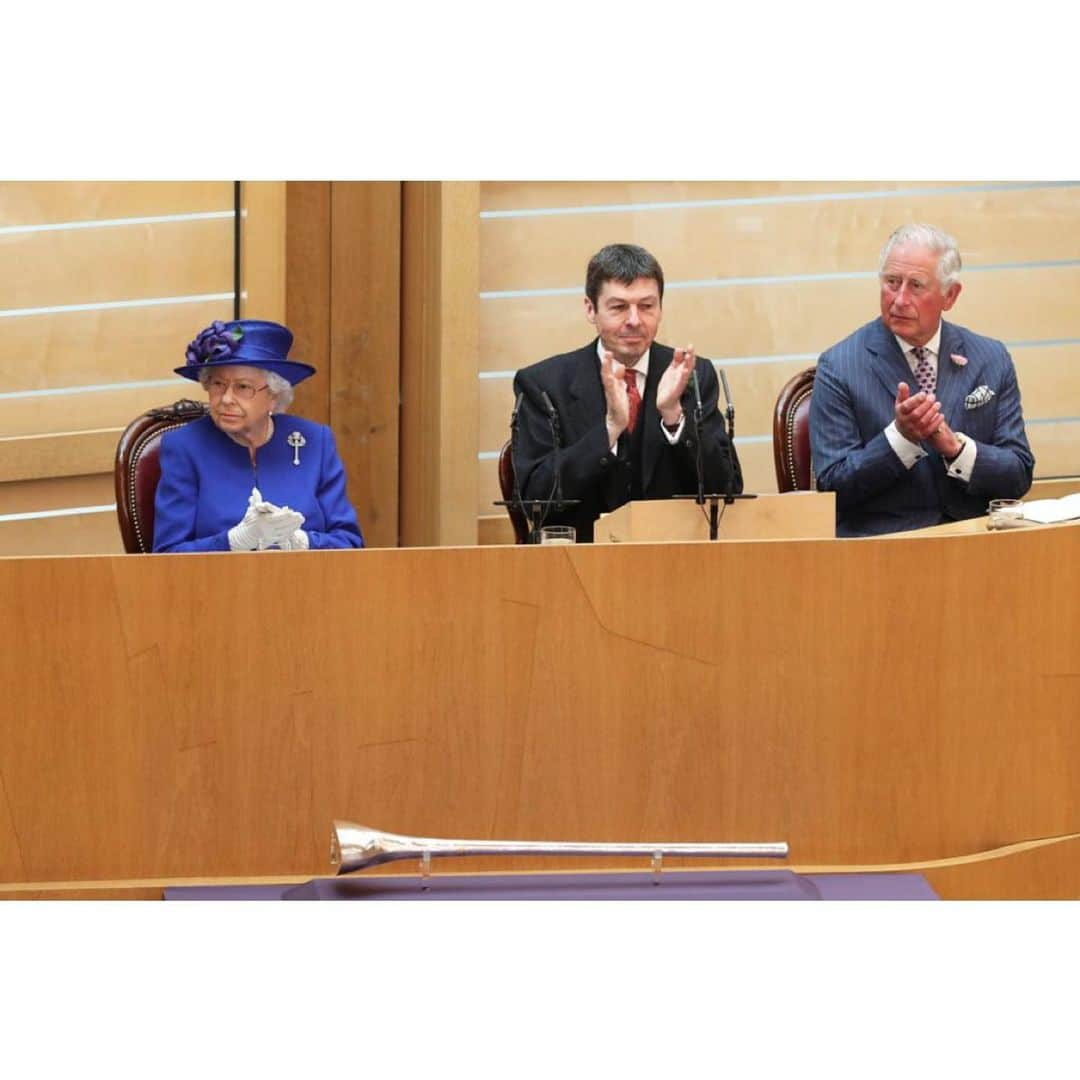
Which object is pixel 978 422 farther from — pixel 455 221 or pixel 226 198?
pixel 226 198

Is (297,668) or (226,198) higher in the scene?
(226,198)

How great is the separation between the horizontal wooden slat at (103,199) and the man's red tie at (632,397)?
1659mm

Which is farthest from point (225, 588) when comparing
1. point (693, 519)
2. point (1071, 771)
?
point (1071, 771)

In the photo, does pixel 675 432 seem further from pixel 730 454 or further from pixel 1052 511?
pixel 1052 511

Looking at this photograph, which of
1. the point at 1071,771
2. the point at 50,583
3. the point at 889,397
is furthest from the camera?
the point at 889,397

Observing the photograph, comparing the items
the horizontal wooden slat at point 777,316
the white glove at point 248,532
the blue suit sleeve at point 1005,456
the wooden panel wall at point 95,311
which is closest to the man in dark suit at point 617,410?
the blue suit sleeve at point 1005,456

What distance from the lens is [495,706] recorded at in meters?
4.77

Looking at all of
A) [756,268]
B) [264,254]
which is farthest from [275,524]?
[756,268]

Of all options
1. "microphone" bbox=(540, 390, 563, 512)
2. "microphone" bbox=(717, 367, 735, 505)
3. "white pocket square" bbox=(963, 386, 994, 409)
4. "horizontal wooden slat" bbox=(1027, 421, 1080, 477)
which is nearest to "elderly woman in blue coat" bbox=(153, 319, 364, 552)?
"microphone" bbox=(540, 390, 563, 512)

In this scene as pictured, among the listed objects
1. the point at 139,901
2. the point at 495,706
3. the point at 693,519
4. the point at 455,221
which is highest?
the point at 455,221

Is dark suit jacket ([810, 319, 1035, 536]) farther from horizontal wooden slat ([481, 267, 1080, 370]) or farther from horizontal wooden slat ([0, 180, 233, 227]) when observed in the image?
horizontal wooden slat ([0, 180, 233, 227])

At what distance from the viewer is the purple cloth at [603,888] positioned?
4.68m

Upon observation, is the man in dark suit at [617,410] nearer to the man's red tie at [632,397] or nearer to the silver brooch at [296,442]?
the man's red tie at [632,397]

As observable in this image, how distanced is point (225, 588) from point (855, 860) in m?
1.39
